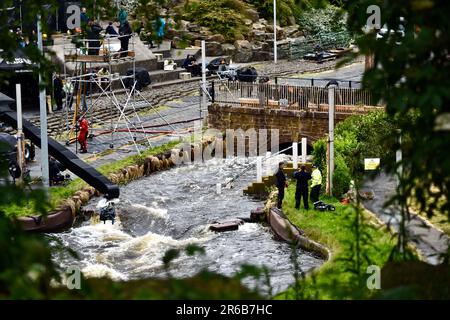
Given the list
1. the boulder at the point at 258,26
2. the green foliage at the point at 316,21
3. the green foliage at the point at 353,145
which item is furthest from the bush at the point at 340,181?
the boulder at the point at 258,26

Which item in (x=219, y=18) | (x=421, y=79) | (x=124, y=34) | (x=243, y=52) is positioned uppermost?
(x=421, y=79)

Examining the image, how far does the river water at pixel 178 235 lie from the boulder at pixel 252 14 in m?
27.8

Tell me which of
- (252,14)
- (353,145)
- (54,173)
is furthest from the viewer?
(252,14)

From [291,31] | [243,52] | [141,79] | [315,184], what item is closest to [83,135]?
[315,184]

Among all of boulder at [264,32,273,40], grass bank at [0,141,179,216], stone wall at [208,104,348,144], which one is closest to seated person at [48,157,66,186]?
grass bank at [0,141,179,216]

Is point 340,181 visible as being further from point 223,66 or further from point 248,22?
point 248,22

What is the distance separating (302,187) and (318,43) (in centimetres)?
3332

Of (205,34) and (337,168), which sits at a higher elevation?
(205,34)

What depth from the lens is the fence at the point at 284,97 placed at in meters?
38.2

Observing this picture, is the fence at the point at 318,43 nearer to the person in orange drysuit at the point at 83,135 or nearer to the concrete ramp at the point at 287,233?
the person in orange drysuit at the point at 83,135

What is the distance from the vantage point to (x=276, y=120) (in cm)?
4006
